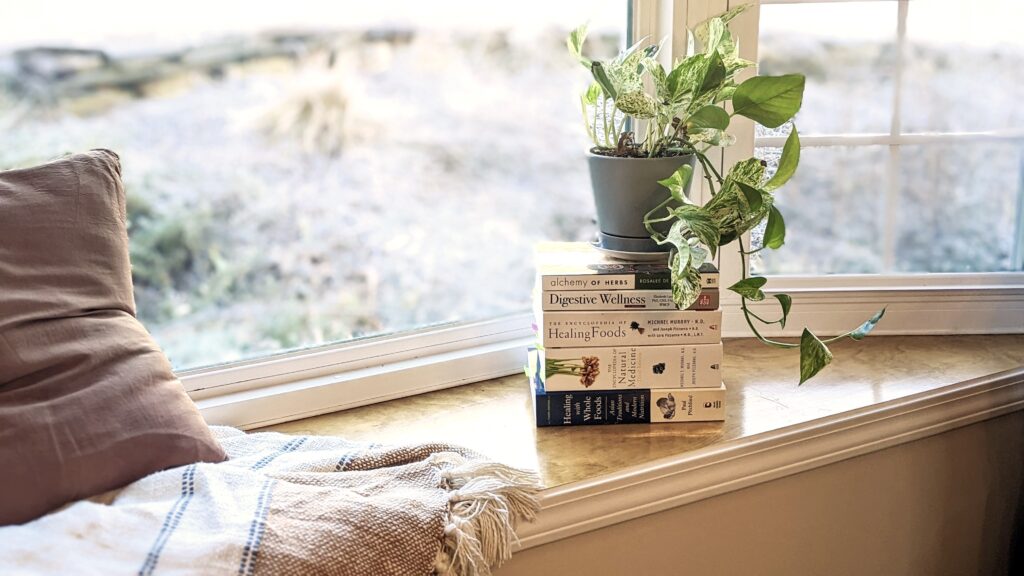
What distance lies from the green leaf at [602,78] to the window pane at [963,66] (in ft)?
2.15

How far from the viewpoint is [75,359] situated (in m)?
1.22

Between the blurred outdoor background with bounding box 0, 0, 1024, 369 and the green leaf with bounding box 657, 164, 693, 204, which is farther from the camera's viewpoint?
the blurred outdoor background with bounding box 0, 0, 1024, 369

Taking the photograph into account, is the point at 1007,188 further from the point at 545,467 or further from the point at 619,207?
the point at 545,467

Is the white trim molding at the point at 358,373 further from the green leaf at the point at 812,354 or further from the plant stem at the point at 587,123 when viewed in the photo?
the green leaf at the point at 812,354

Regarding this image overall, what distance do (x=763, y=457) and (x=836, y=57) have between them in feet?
2.53

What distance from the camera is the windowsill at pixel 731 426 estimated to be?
143cm

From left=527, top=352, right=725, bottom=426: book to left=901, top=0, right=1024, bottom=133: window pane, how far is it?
72cm

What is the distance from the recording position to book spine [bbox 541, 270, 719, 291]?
151 centimetres

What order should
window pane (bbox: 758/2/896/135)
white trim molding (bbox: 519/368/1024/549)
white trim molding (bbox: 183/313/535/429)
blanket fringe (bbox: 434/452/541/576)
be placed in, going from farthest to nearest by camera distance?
window pane (bbox: 758/2/896/135)
white trim molding (bbox: 183/313/535/429)
white trim molding (bbox: 519/368/1024/549)
blanket fringe (bbox: 434/452/541/576)

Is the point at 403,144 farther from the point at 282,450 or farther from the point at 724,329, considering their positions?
the point at 724,329

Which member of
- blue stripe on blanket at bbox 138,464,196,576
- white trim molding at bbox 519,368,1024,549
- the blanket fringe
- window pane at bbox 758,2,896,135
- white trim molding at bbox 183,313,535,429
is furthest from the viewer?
window pane at bbox 758,2,896,135

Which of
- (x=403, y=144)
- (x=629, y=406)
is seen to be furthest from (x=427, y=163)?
(x=629, y=406)

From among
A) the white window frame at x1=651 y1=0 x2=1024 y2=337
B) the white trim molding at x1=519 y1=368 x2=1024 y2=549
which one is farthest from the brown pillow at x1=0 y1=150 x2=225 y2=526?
the white window frame at x1=651 y1=0 x2=1024 y2=337

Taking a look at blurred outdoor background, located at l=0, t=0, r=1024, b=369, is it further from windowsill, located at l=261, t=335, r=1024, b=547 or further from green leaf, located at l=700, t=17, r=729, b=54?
green leaf, located at l=700, t=17, r=729, b=54
